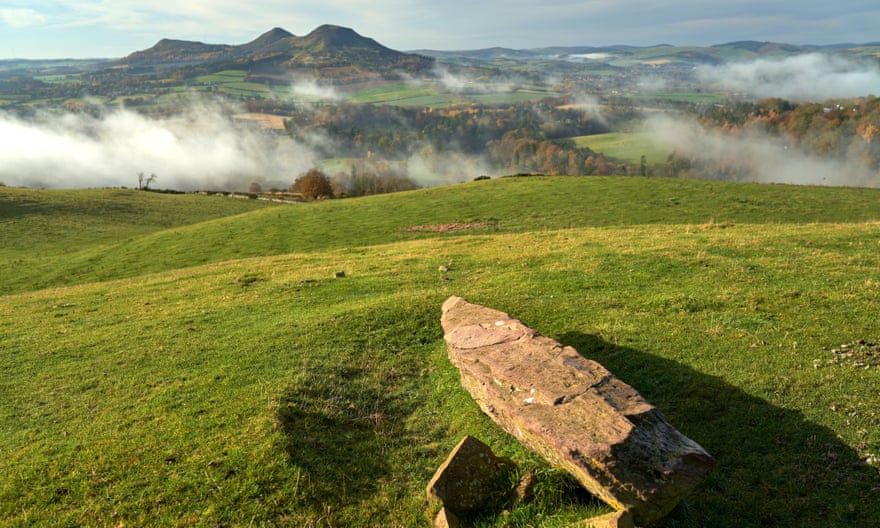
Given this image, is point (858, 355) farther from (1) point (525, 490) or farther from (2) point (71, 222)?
(2) point (71, 222)

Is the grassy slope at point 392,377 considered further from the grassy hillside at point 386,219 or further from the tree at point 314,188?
the tree at point 314,188

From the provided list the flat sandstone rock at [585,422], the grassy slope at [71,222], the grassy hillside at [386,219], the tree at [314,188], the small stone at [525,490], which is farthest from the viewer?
the tree at [314,188]

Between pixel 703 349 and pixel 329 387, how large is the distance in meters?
10.6

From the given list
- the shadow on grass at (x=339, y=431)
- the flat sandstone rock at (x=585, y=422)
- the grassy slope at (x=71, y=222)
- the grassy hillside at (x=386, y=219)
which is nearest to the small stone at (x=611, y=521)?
the flat sandstone rock at (x=585, y=422)

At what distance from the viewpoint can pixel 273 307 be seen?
22156 mm

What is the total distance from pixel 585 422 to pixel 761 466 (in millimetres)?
3721

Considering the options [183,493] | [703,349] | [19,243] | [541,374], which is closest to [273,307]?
[183,493]

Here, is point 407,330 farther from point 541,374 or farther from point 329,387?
point 541,374

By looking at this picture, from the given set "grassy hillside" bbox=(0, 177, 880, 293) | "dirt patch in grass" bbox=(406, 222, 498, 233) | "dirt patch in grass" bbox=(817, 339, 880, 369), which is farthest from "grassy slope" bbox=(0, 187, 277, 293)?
"dirt patch in grass" bbox=(817, 339, 880, 369)

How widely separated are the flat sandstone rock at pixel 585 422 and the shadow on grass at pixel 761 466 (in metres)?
0.92

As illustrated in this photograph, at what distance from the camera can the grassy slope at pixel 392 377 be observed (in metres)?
9.97

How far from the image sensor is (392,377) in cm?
1538

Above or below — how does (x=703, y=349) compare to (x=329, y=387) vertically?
above

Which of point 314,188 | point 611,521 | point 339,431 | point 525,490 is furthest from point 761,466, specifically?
point 314,188
